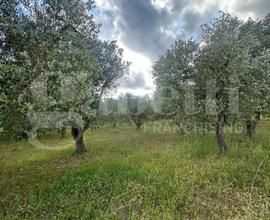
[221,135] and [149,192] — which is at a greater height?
[221,135]

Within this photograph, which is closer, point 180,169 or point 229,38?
point 180,169

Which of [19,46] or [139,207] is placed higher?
[19,46]

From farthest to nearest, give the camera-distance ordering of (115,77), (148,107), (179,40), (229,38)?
1. (148,107)
2. (115,77)
3. (179,40)
4. (229,38)

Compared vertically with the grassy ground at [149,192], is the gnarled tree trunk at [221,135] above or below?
above

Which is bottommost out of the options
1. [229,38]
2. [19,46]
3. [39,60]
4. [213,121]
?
[213,121]

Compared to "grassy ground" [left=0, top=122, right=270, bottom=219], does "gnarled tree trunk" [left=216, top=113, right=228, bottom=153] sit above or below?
above

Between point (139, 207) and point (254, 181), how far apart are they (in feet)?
19.4

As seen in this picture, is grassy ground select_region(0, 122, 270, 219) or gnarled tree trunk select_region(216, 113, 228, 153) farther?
gnarled tree trunk select_region(216, 113, 228, 153)

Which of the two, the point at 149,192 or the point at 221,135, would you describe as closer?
the point at 149,192

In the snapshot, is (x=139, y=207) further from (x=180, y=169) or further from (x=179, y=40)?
(x=179, y=40)

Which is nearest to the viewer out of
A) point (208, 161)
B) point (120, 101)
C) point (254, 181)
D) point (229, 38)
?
point (254, 181)

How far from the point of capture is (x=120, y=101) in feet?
196

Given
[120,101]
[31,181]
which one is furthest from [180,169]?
[120,101]

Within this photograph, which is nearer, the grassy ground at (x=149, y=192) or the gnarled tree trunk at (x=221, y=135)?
the grassy ground at (x=149, y=192)
